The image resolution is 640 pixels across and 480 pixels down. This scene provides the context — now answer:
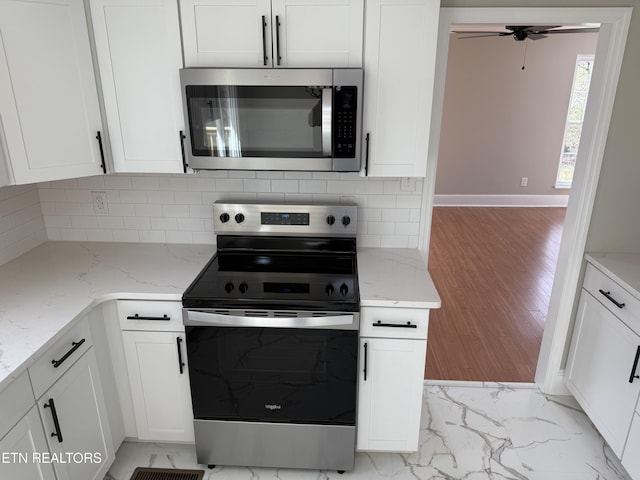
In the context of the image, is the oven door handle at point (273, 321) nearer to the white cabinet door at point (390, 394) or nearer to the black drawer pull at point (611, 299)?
the white cabinet door at point (390, 394)

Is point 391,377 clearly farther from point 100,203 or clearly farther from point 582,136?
point 100,203

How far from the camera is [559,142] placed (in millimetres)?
6562

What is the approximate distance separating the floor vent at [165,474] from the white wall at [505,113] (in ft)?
18.5

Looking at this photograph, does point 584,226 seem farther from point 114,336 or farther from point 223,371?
point 114,336

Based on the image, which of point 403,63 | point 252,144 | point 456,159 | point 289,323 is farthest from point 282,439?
point 456,159

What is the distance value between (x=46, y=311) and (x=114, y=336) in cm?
32

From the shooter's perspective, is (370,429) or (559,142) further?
(559,142)

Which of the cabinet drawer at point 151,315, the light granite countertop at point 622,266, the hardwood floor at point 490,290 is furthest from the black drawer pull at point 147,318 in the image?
the light granite countertop at point 622,266

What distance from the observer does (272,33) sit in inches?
68.8

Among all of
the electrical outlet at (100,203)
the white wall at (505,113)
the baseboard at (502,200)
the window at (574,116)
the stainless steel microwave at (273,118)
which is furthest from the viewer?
the baseboard at (502,200)

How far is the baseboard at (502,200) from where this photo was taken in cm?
685

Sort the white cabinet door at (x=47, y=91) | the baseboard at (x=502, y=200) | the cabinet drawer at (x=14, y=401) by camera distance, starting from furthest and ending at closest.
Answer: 1. the baseboard at (x=502, y=200)
2. the white cabinet door at (x=47, y=91)
3. the cabinet drawer at (x=14, y=401)

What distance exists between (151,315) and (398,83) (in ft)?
4.64

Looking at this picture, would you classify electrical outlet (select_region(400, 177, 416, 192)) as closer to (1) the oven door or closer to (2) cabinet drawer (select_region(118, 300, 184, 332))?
(1) the oven door
